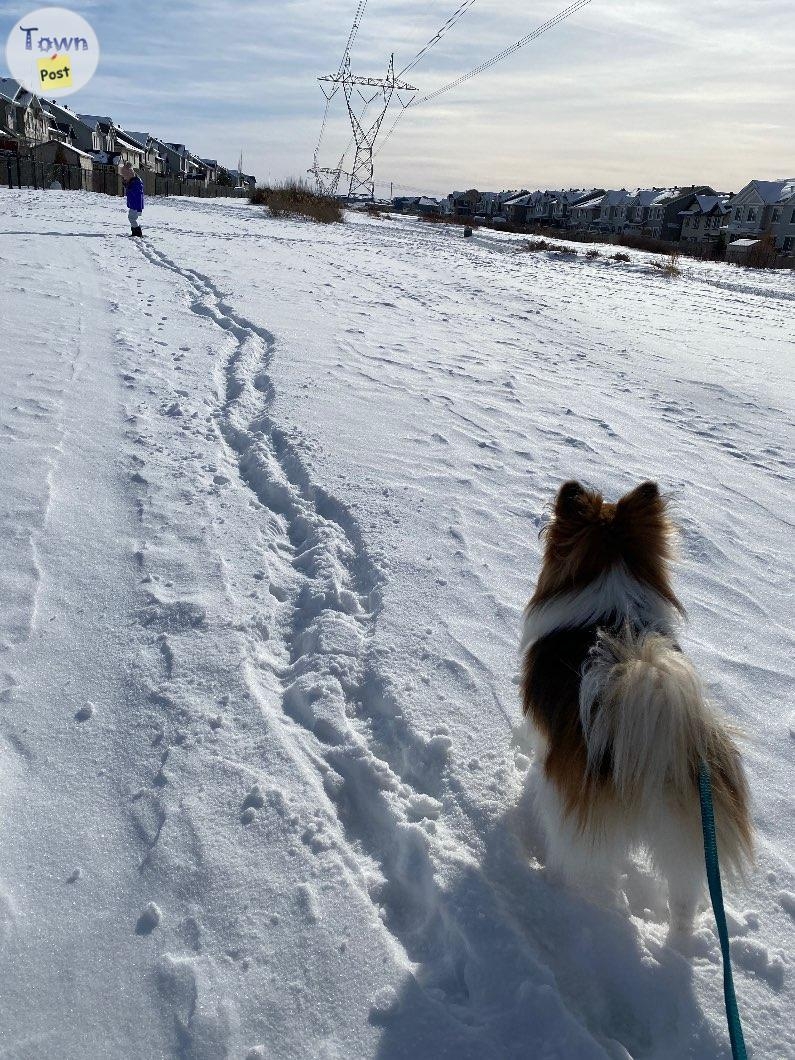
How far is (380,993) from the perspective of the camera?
1806 mm

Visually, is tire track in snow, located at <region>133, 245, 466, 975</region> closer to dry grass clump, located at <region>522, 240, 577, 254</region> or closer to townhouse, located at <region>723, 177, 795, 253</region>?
dry grass clump, located at <region>522, 240, 577, 254</region>

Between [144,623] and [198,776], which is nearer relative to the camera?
[198,776]

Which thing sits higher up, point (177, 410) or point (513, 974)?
point (177, 410)

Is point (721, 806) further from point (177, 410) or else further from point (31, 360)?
point (31, 360)

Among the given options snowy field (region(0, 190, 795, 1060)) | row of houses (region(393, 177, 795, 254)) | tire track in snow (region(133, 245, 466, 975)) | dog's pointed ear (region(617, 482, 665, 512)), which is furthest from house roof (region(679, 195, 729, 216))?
dog's pointed ear (region(617, 482, 665, 512))

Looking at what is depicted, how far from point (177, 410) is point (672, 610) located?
4.51 metres

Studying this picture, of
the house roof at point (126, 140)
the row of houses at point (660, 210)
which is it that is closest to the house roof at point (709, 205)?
the row of houses at point (660, 210)

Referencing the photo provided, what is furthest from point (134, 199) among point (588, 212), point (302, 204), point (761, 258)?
point (588, 212)

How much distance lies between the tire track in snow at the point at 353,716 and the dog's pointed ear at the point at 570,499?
1015 mm

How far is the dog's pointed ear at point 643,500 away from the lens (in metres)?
2.27

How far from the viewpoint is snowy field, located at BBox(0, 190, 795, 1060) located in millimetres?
1790

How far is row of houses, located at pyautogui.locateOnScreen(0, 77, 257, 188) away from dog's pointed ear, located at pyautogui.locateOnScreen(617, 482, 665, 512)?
55462 mm

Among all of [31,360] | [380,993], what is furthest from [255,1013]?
[31,360]

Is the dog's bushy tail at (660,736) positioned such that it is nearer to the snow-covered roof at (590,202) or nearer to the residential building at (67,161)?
the residential building at (67,161)
